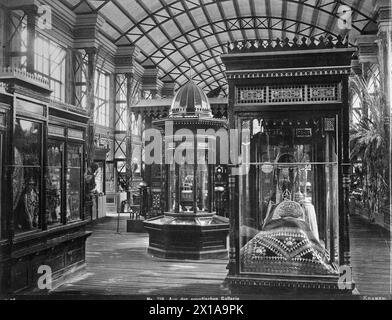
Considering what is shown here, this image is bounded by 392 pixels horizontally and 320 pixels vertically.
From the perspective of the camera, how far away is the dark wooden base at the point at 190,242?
713cm

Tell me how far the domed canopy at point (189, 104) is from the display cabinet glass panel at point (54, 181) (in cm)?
273

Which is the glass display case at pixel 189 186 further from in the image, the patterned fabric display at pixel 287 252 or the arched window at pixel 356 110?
the arched window at pixel 356 110

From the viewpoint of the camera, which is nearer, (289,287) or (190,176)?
(289,287)

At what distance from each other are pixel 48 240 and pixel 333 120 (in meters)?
3.67

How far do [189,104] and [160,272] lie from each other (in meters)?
3.26

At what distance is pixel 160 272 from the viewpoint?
6.11 metres

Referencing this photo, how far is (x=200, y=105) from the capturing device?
801 cm

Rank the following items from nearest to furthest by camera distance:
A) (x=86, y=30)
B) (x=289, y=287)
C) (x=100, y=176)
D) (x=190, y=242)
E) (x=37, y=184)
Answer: (x=289, y=287)
(x=37, y=184)
(x=190, y=242)
(x=86, y=30)
(x=100, y=176)

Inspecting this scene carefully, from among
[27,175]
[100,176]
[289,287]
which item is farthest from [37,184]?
[100,176]

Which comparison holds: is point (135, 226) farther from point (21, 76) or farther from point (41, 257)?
point (21, 76)

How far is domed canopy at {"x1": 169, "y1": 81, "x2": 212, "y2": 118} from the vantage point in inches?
312

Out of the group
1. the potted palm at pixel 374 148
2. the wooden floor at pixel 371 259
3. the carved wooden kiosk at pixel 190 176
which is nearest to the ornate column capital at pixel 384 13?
the potted palm at pixel 374 148
